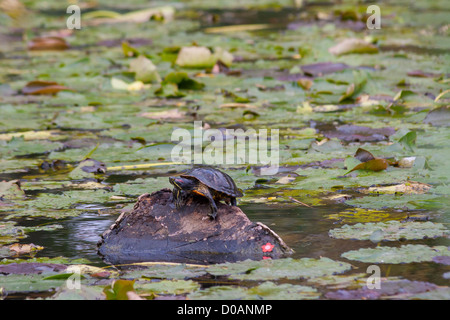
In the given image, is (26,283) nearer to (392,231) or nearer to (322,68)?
(392,231)

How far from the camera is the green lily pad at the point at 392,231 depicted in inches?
102

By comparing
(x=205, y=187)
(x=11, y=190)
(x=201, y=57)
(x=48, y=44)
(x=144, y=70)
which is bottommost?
(x=11, y=190)

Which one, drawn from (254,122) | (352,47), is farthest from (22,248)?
(352,47)

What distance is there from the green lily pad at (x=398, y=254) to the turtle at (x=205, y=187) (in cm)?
51

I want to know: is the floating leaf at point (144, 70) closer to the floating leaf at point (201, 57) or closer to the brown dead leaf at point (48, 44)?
the floating leaf at point (201, 57)

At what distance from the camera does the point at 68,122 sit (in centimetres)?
493

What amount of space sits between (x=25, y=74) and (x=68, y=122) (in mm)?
2112

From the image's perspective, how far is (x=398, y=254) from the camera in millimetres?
2418

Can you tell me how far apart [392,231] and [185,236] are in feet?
2.45

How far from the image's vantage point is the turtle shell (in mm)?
2680

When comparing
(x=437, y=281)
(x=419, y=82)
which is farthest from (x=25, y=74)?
(x=437, y=281)

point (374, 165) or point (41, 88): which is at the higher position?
point (41, 88)

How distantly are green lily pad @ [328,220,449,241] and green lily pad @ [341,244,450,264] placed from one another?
0.35 ft

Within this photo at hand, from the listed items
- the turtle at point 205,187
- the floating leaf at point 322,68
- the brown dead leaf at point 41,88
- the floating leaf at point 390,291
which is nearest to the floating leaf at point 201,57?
the floating leaf at point 322,68
